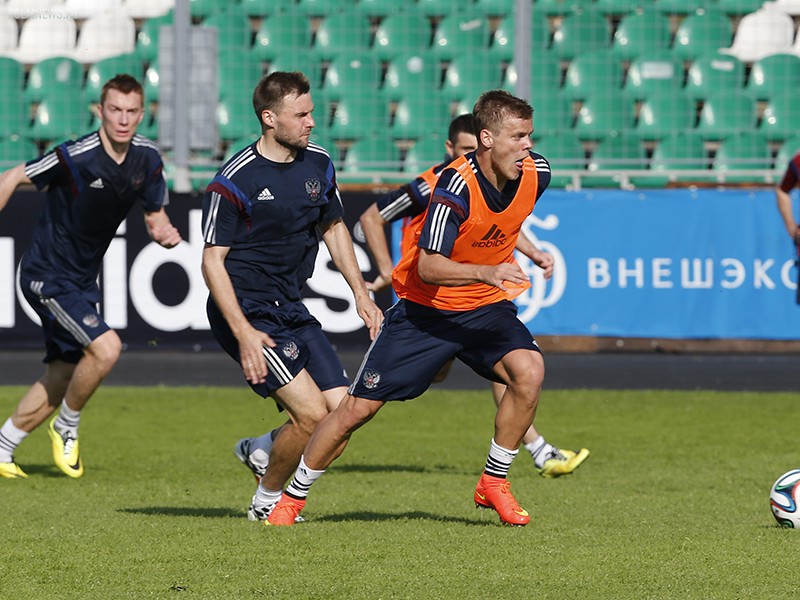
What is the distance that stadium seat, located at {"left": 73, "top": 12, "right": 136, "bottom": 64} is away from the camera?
17328 millimetres

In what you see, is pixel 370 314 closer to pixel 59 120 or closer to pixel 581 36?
pixel 581 36

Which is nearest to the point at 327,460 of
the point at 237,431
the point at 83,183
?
the point at 83,183

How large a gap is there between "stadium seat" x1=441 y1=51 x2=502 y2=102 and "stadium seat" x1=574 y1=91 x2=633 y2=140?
3.61 feet

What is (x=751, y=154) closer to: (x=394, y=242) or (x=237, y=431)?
(x=394, y=242)

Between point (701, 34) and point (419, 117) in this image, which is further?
point (701, 34)

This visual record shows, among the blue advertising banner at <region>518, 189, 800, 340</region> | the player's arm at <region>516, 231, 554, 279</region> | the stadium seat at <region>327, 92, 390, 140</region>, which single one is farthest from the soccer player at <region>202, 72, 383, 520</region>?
the stadium seat at <region>327, 92, 390, 140</region>

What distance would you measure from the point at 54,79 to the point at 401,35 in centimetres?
421

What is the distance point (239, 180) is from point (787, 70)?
12.1 metres

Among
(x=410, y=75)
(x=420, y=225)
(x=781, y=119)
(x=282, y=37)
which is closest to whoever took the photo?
(x=420, y=225)

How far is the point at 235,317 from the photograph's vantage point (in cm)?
624

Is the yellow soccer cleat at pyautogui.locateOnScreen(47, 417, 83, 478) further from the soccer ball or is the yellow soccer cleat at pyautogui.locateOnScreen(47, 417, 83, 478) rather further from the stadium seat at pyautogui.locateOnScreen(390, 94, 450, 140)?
the stadium seat at pyautogui.locateOnScreen(390, 94, 450, 140)

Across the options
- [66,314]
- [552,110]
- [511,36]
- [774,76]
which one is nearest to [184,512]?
[66,314]

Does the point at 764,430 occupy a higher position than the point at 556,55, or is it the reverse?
the point at 556,55

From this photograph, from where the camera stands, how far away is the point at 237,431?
11.0m
